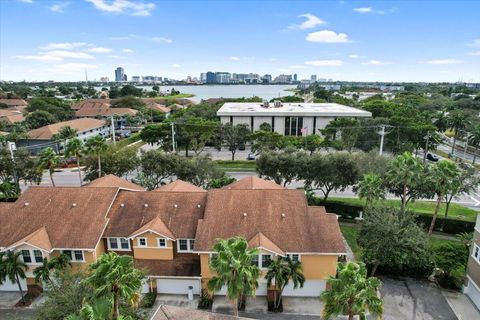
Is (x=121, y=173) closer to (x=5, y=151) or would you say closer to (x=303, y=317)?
(x=5, y=151)

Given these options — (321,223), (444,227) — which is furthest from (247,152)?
(321,223)

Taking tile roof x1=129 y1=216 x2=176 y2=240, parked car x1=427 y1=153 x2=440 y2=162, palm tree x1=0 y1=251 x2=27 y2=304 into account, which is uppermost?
tile roof x1=129 y1=216 x2=176 y2=240

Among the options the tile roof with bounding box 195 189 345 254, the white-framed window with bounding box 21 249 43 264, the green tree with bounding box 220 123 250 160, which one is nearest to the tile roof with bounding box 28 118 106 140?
the green tree with bounding box 220 123 250 160

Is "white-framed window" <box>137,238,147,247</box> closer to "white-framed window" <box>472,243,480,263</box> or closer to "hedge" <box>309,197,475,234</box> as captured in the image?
"hedge" <box>309,197,475,234</box>

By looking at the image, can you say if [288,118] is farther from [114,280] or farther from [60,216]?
[114,280]

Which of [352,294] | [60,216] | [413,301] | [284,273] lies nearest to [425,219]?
[413,301]

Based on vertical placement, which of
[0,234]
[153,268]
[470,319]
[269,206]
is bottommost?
[470,319]

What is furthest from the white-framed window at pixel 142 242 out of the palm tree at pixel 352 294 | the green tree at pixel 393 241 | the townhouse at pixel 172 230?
the green tree at pixel 393 241
